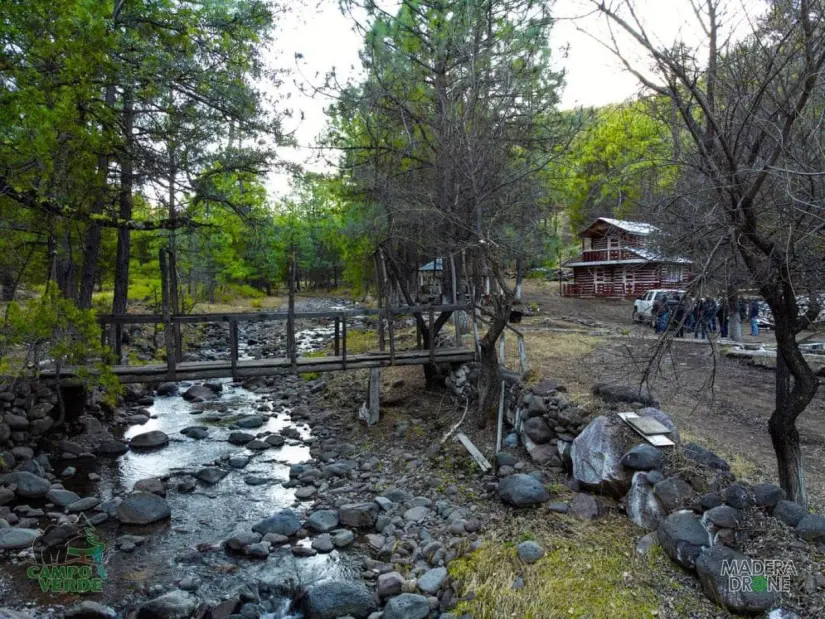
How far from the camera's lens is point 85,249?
1250cm

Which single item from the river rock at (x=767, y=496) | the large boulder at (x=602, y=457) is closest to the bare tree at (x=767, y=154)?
the river rock at (x=767, y=496)

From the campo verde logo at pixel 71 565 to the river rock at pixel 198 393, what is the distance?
8387mm

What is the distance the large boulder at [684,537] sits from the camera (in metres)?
5.17

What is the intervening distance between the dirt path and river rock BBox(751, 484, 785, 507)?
1028 mm

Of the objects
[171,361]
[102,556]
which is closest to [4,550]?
[102,556]

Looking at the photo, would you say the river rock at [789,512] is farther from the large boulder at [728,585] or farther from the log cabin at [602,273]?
the log cabin at [602,273]

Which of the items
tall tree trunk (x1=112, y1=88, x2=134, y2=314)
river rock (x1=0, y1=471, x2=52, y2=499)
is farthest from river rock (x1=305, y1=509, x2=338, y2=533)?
tall tree trunk (x1=112, y1=88, x2=134, y2=314)

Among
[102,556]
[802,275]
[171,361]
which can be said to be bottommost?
[102,556]

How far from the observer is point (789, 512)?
5191mm

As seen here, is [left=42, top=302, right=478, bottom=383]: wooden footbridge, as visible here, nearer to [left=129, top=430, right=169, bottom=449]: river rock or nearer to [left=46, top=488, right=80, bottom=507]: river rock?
[left=129, top=430, right=169, bottom=449]: river rock

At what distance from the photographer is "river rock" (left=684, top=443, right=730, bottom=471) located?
6.40m

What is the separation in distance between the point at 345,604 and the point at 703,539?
11.9ft

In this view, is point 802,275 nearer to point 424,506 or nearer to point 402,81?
point 424,506

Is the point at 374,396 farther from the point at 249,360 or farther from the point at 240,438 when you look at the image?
the point at 240,438
